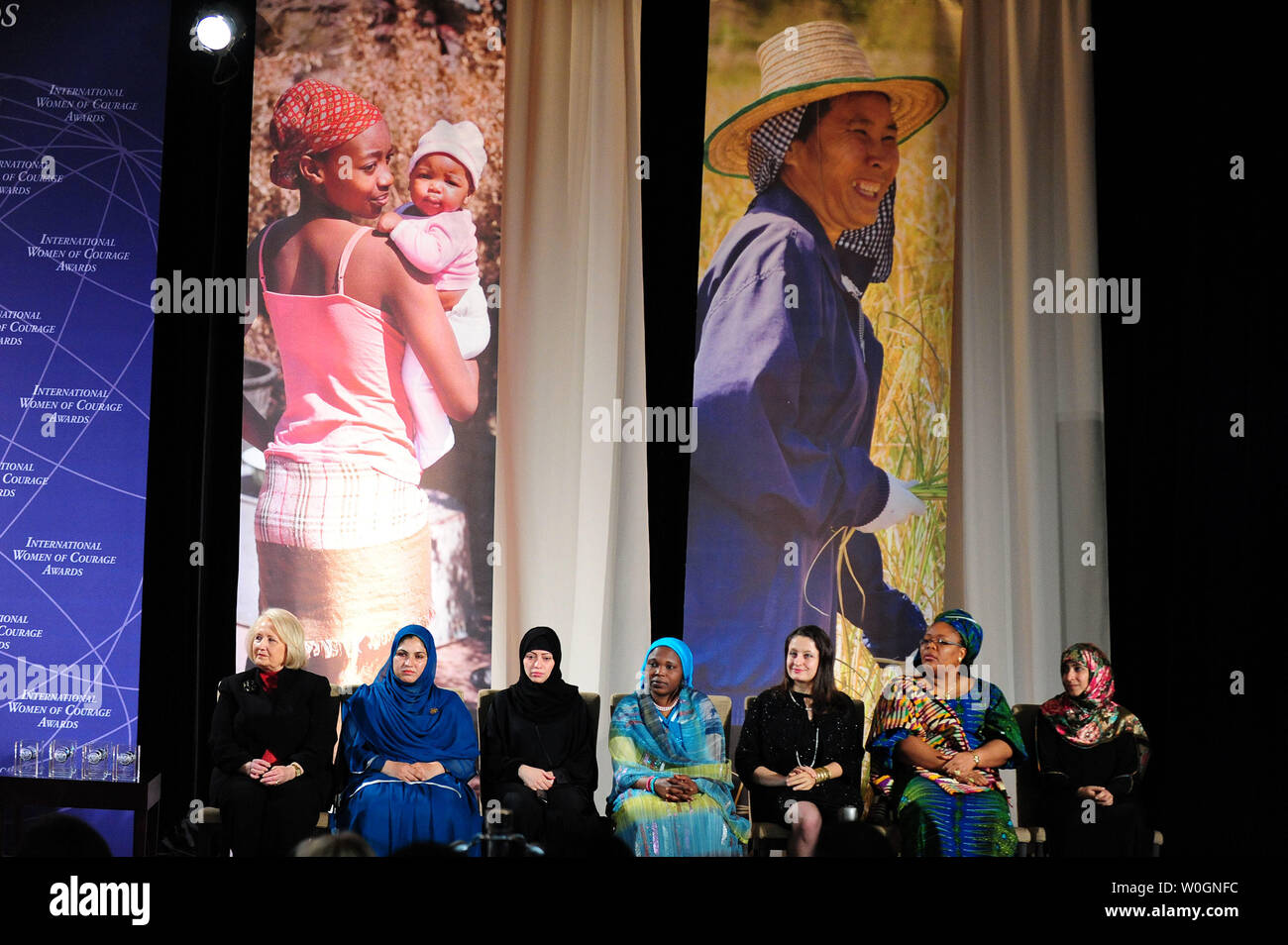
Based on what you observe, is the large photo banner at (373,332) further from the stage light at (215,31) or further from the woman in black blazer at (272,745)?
the woman in black blazer at (272,745)

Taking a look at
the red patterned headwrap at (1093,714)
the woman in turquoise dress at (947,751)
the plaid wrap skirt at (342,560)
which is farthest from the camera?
the plaid wrap skirt at (342,560)

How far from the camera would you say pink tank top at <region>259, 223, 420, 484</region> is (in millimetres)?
4742

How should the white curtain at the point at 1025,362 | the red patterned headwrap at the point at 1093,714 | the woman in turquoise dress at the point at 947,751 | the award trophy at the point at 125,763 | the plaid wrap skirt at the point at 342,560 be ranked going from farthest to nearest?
1. the white curtain at the point at 1025,362
2. the plaid wrap skirt at the point at 342,560
3. the award trophy at the point at 125,763
4. the red patterned headwrap at the point at 1093,714
5. the woman in turquoise dress at the point at 947,751

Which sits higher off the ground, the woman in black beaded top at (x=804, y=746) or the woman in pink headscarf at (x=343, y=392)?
the woman in pink headscarf at (x=343, y=392)

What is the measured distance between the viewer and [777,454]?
4.91m

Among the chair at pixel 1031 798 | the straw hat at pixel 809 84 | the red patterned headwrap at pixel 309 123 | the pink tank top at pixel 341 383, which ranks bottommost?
the chair at pixel 1031 798

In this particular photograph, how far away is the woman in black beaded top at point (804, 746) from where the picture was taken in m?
3.71

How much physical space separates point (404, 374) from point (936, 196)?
2453 mm

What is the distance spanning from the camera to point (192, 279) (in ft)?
15.6

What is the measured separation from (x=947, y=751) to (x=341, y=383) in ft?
9.14

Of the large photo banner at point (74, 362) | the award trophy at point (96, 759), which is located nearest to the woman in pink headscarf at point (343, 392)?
the large photo banner at point (74, 362)
